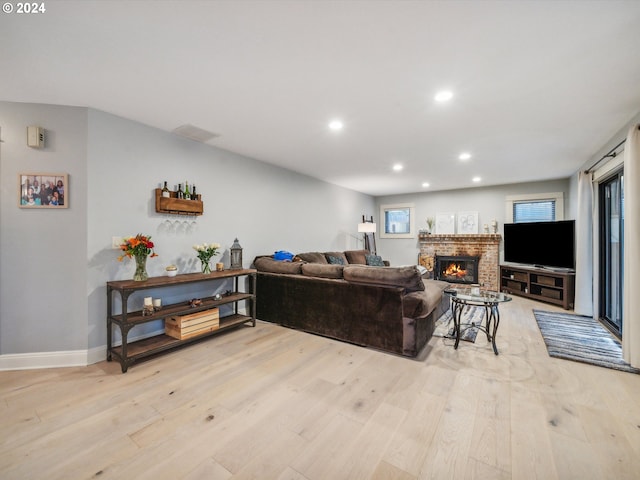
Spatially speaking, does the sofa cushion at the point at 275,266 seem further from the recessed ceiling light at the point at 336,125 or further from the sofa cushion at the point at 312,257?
the recessed ceiling light at the point at 336,125

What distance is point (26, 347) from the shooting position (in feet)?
8.87

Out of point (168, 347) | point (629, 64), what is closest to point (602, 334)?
point (629, 64)

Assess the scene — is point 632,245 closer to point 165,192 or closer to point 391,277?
point 391,277

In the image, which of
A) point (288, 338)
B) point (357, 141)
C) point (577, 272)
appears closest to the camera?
point (288, 338)

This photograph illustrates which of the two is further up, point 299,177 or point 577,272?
point 299,177

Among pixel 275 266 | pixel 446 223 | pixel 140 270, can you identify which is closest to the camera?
pixel 140 270

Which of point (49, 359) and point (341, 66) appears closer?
point (341, 66)

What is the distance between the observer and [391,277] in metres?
3.02

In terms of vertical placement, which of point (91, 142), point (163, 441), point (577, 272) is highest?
point (91, 142)

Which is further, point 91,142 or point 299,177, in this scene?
point 299,177

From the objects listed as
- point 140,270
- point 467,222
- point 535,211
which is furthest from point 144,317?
point 535,211

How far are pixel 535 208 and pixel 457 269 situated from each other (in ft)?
7.21

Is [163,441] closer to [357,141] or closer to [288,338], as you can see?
[288,338]

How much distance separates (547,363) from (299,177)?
467cm
